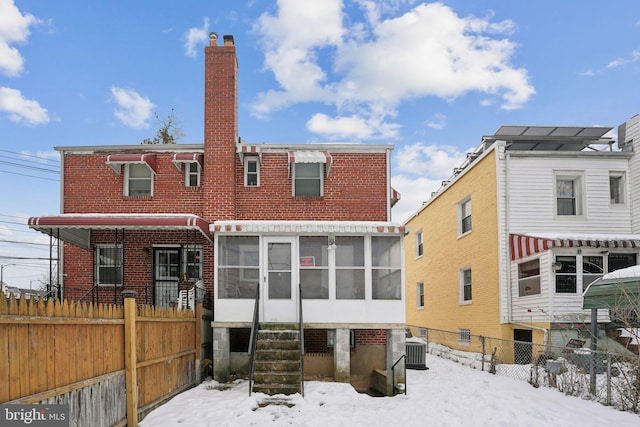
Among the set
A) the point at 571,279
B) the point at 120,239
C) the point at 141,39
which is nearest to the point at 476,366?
the point at 571,279

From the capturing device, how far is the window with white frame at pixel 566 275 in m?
15.8

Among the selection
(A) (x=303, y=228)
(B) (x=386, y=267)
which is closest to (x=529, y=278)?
(B) (x=386, y=267)

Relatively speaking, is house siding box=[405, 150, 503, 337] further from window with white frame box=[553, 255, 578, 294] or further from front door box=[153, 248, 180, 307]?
front door box=[153, 248, 180, 307]

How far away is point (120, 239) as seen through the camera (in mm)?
14961

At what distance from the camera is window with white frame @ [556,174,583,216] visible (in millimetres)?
17453

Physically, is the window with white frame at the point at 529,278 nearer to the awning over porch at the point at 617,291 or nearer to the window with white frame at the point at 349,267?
the awning over porch at the point at 617,291

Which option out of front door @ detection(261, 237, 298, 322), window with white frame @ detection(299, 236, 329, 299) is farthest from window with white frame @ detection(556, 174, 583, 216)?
front door @ detection(261, 237, 298, 322)

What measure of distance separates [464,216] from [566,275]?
5836 millimetres

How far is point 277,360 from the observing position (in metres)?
11.2

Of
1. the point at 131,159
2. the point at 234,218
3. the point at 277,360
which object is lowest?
the point at 277,360

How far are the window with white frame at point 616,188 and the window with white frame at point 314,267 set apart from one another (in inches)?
423

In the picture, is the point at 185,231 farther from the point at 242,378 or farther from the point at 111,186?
the point at 242,378

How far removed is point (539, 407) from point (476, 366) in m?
6.32

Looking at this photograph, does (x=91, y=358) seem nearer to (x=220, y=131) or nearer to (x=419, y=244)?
(x=220, y=131)
